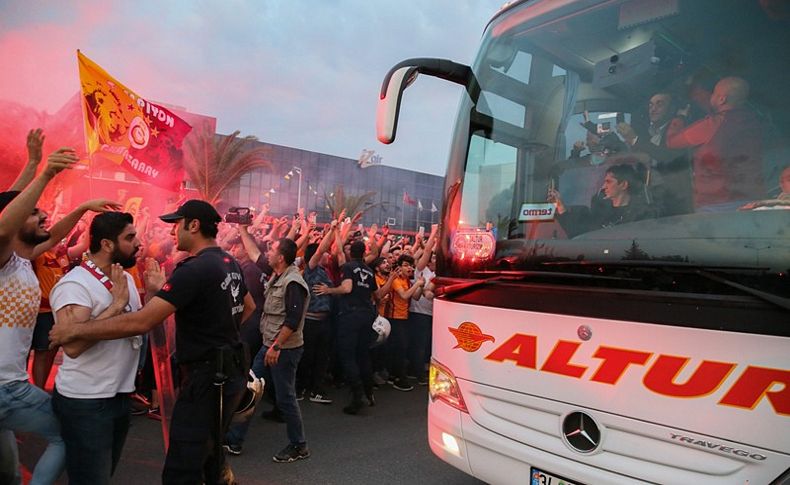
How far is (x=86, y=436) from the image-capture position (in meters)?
2.57

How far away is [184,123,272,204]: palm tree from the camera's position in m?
21.9

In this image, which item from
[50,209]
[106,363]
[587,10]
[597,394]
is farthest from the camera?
[50,209]

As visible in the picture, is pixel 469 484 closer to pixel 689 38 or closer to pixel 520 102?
pixel 520 102

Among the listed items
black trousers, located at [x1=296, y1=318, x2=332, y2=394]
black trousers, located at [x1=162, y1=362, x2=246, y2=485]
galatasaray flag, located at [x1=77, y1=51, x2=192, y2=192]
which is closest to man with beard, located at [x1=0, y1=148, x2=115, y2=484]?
black trousers, located at [x1=162, y1=362, x2=246, y2=485]

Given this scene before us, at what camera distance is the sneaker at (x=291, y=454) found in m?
4.32

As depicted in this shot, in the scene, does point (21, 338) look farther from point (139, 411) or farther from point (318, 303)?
point (318, 303)

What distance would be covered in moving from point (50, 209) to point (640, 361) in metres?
11.7

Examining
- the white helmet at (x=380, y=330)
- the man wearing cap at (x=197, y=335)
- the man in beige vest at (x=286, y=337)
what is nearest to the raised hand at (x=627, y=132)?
the man wearing cap at (x=197, y=335)

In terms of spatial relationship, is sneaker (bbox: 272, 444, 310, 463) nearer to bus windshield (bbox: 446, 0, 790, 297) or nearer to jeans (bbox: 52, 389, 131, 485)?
jeans (bbox: 52, 389, 131, 485)

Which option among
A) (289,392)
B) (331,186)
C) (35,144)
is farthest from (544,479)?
(331,186)

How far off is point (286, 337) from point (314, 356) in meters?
1.91

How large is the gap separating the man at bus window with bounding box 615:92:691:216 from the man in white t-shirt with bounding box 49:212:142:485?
2.65 m

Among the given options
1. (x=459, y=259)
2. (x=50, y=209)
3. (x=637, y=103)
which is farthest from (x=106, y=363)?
(x=50, y=209)

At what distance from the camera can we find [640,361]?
2.24m
